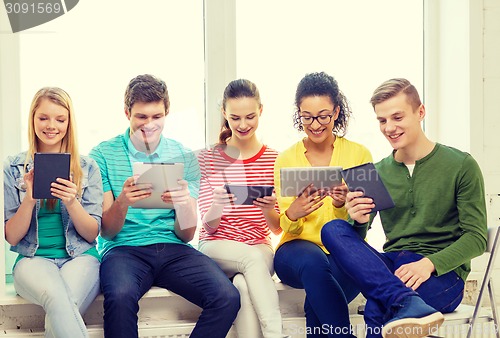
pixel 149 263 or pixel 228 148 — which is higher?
pixel 228 148

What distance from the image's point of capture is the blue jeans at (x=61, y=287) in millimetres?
2400

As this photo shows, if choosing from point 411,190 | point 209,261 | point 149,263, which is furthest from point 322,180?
point 149,263

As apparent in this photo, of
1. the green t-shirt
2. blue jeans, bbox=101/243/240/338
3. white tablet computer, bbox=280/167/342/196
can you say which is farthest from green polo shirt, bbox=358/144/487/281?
the green t-shirt

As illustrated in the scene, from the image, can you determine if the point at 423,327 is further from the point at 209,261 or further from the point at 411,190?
the point at 209,261

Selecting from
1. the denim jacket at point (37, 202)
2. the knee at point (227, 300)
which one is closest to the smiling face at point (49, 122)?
the denim jacket at point (37, 202)

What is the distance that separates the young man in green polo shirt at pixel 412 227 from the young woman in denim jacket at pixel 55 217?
88cm

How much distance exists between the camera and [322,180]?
8.55 ft

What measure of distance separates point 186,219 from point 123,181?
30cm

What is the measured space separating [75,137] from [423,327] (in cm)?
143

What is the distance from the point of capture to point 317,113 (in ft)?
9.31

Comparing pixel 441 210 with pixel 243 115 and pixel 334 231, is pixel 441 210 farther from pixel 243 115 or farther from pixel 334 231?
pixel 243 115

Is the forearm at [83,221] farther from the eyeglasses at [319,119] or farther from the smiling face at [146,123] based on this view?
the eyeglasses at [319,119]

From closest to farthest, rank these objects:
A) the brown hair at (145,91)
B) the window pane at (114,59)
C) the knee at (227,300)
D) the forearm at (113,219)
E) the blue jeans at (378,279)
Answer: the blue jeans at (378,279), the knee at (227,300), the forearm at (113,219), the brown hair at (145,91), the window pane at (114,59)

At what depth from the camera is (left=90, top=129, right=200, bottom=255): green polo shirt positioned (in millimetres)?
2822
